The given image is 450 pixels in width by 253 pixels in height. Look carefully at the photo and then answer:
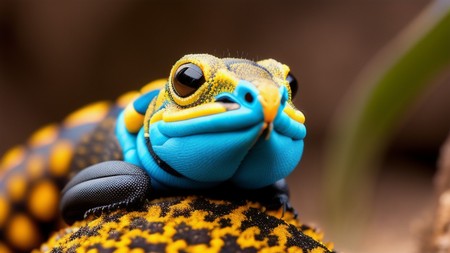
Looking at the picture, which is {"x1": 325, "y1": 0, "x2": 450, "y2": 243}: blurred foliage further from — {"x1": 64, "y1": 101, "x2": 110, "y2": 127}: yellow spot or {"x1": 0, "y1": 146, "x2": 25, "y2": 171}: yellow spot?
{"x1": 0, "y1": 146, "x2": 25, "y2": 171}: yellow spot

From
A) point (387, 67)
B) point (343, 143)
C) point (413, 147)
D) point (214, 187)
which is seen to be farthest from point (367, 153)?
point (413, 147)

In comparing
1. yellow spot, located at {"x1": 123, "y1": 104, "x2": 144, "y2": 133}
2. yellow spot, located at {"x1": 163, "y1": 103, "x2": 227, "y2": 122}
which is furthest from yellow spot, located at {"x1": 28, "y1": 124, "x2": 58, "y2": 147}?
yellow spot, located at {"x1": 163, "y1": 103, "x2": 227, "y2": 122}

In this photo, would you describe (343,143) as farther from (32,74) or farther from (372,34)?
(32,74)

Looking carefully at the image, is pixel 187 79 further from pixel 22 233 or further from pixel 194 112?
pixel 22 233

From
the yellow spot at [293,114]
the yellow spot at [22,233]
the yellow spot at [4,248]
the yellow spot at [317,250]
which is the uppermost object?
the yellow spot at [293,114]

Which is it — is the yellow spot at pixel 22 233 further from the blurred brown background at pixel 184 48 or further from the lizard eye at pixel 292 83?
the blurred brown background at pixel 184 48

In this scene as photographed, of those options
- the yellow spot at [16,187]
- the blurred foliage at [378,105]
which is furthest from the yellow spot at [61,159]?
the blurred foliage at [378,105]

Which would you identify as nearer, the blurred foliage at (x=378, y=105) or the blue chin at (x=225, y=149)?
the blue chin at (x=225, y=149)
